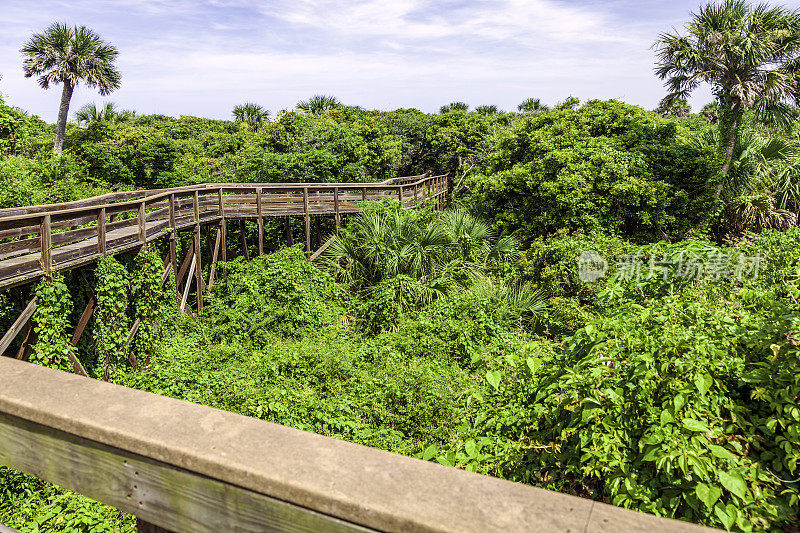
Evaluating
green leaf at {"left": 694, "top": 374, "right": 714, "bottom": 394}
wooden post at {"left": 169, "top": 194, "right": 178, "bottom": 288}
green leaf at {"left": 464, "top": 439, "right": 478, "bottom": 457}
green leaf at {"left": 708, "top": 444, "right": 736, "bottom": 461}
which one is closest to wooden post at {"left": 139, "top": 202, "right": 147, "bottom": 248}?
wooden post at {"left": 169, "top": 194, "right": 178, "bottom": 288}

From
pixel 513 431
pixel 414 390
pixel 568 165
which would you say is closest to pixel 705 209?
pixel 568 165

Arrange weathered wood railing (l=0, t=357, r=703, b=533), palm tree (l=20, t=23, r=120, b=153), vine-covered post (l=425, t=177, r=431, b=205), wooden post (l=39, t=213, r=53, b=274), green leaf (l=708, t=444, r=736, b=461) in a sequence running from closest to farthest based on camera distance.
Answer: weathered wood railing (l=0, t=357, r=703, b=533), green leaf (l=708, t=444, r=736, b=461), wooden post (l=39, t=213, r=53, b=274), vine-covered post (l=425, t=177, r=431, b=205), palm tree (l=20, t=23, r=120, b=153)

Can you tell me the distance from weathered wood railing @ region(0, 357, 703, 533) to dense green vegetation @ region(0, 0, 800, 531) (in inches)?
65.5

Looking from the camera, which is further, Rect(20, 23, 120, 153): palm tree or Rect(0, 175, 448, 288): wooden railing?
Rect(20, 23, 120, 153): palm tree

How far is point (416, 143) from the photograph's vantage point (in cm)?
3644

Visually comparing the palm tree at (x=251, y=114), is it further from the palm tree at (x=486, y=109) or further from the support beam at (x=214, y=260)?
the support beam at (x=214, y=260)

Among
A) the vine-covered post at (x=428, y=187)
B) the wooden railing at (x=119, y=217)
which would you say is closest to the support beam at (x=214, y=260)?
the wooden railing at (x=119, y=217)

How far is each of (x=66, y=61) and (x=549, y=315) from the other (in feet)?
122

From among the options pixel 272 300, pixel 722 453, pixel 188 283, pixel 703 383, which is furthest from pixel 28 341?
pixel 722 453

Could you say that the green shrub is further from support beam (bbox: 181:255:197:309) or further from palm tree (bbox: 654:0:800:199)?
palm tree (bbox: 654:0:800:199)

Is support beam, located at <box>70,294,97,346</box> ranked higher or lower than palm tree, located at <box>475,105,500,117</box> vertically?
lower

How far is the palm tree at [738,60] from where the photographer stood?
1511cm

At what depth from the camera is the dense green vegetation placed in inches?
109

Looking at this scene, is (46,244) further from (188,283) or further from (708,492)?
(708,492)
